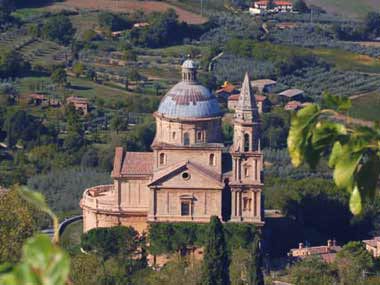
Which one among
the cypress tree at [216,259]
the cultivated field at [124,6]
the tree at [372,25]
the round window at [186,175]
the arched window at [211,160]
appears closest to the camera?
the cypress tree at [216,259]

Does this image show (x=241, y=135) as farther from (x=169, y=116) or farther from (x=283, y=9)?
(x=283, y=9)

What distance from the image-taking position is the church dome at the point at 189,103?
38.5 meters

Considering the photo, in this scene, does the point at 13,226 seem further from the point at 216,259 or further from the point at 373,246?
the point at 373,246

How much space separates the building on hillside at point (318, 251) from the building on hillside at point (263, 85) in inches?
1348

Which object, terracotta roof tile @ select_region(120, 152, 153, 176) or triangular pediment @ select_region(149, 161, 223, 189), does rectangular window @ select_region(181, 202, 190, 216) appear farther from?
terracotta roof tile @ select_region(120, 152, 153, 176)

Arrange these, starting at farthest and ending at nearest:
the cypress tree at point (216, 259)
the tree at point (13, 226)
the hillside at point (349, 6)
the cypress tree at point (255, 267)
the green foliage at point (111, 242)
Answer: the hillside at point (349, 6) < the green foliage at point (111, 242) < the cypress tree at point (255, 267) < the cypress tree at point (216, 259) < the tree at point (13, 226)

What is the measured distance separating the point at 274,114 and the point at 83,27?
107ft

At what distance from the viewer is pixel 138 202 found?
39.4m

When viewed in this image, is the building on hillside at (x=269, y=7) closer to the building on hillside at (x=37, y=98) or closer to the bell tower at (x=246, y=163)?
the building on hillside at (x=37, y=98)

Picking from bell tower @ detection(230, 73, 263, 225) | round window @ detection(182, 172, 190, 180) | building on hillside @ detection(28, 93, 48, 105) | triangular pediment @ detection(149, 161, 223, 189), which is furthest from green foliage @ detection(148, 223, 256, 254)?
building on hillside @ detection(28, 93, 48, 105)

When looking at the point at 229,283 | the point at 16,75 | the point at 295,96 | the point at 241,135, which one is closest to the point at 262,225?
the point at 241,135

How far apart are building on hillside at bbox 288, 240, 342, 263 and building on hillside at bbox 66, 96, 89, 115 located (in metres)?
27.9

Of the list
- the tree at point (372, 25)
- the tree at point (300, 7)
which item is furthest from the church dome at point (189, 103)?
the tree at point (300, 7)

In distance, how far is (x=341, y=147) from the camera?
5719 mm
